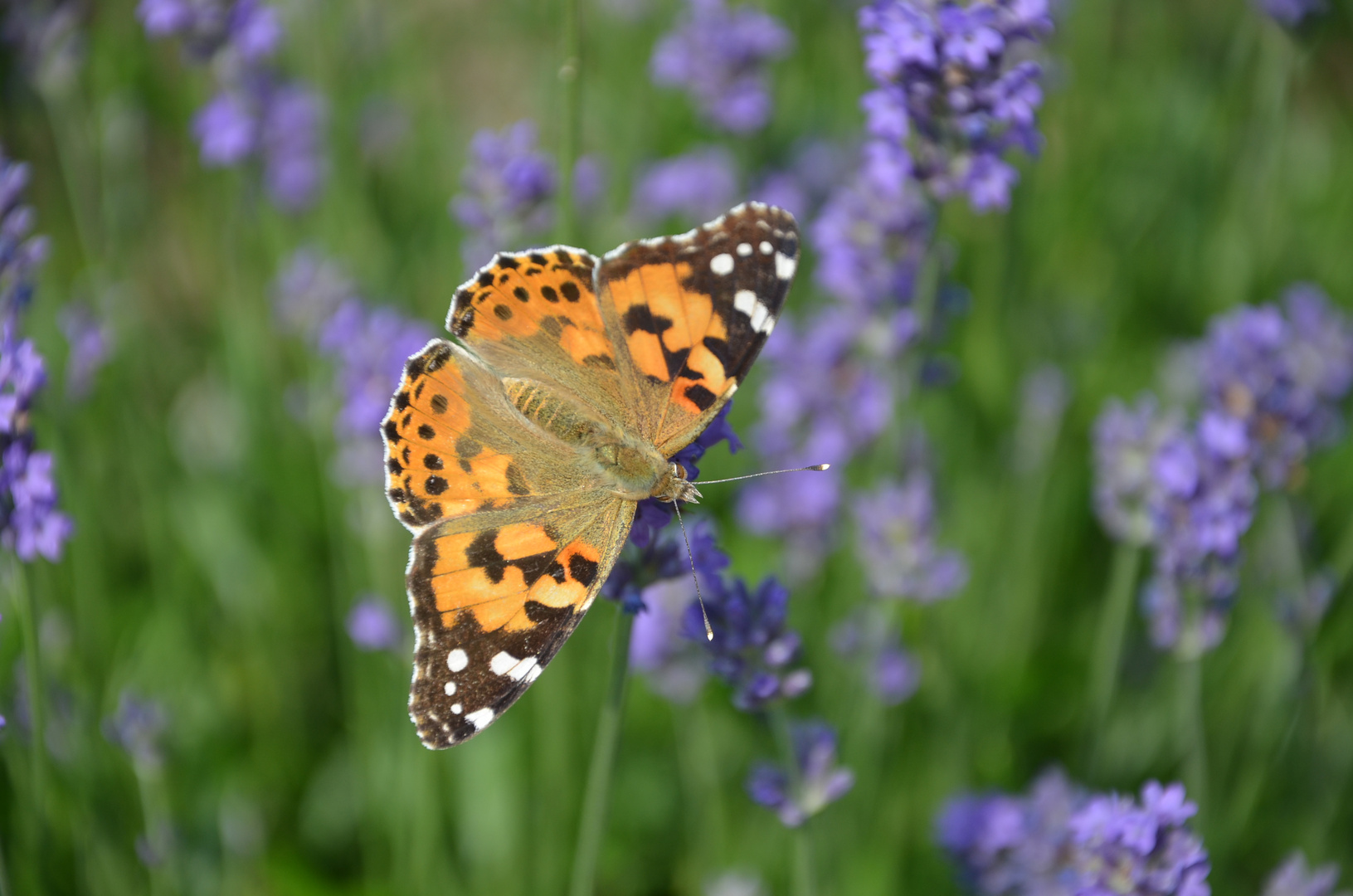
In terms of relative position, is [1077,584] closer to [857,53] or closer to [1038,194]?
[1038,194]

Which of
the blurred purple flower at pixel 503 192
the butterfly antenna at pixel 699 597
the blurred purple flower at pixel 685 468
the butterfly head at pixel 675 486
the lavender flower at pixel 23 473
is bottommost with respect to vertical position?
the butterfly antenna at pixel 699 597

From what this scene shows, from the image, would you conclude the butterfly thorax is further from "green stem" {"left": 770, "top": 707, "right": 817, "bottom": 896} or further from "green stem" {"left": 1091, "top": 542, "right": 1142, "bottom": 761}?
"green stem" {"left": 1091, "top": 542, "right": 1142, "bottom": 761}

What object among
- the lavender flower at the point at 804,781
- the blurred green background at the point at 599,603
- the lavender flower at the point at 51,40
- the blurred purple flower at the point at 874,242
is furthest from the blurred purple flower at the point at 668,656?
the lavender flower at the point at 51,40

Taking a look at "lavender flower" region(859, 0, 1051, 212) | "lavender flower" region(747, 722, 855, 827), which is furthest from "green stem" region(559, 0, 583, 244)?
"lavender flower" region(747, 722, 855, 827)

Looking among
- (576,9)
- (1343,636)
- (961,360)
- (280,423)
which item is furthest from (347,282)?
(1343,636)

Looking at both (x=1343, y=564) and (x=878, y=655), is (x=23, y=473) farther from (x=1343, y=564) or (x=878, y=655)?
(x=1343, y=564)

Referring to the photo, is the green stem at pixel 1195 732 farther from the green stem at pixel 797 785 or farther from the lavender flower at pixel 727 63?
the lavender flower at pixel 727 63

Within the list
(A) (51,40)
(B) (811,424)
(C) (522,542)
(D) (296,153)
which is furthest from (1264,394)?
(D) (296,153)
